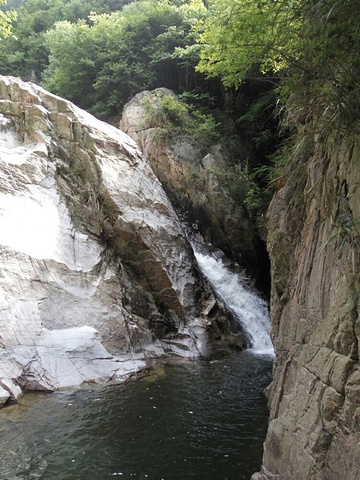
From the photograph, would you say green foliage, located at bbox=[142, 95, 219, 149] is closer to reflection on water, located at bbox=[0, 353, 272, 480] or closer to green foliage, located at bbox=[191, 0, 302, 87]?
green foliage, located at bbox=[191, 0, 302, 87]

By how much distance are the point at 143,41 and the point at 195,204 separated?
10394 mm

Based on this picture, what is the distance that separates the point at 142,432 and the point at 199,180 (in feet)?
36.8

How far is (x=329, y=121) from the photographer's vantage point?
13.3ft

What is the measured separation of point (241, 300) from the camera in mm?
13492

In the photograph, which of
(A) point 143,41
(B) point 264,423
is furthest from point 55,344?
(A) point 143,41

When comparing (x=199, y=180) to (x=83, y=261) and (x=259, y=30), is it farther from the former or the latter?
(x=259, y=30)

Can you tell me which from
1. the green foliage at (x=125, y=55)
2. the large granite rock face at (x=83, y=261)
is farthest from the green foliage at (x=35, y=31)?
the large granite rock face at (x=83, y=261)

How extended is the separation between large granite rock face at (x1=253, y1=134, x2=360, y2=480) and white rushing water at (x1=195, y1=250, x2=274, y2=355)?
257 inches

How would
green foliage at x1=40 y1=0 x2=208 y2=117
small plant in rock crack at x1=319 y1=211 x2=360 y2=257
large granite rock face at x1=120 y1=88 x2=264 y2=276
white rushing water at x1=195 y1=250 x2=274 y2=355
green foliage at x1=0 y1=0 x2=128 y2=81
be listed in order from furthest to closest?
green foliage at x1=0 y1=0 x2=128 y2=81 < green foliage at x1=40 y1=0 x2=208 y2=117 < large granite rock face at x1=120 y1=88 x2=264 y2=276 < white rushing water at x1=195 y1=250 x2=274 y2=355 < small plant in rock crack at x1=319 y1=211 x2=360 y2=257

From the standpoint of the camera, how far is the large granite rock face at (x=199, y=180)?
15.3 metres

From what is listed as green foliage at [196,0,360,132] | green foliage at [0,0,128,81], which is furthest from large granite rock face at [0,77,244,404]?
green foliage at [0,0,128,81]

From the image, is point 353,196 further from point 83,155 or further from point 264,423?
point 83,155

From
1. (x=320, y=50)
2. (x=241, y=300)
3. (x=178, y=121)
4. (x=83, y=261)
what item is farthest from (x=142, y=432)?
(x=178, y=121)

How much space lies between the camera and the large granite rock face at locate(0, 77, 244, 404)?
851 cm
